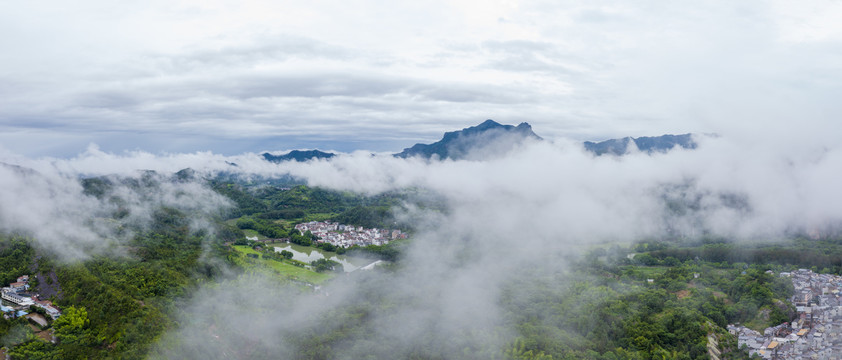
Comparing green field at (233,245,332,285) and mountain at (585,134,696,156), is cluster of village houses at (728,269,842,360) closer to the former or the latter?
green field at (233,245,332,285)

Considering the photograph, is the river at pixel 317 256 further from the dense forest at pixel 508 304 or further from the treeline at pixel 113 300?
the treeline at pixel 113 300

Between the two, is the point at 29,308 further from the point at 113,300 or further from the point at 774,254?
the point at 774,254

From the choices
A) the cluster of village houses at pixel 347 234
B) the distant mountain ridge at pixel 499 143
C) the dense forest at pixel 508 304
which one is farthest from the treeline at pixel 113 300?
the distant mountain ridge at pixel 499 143

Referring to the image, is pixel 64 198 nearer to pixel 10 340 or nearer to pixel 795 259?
pixel 10 340

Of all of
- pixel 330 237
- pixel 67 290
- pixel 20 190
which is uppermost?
pixel 20 190

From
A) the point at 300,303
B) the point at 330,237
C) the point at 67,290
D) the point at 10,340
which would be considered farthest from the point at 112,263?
the point at 330,237

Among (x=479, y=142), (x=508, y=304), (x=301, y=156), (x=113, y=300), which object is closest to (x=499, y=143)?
(x=479, y=142)
